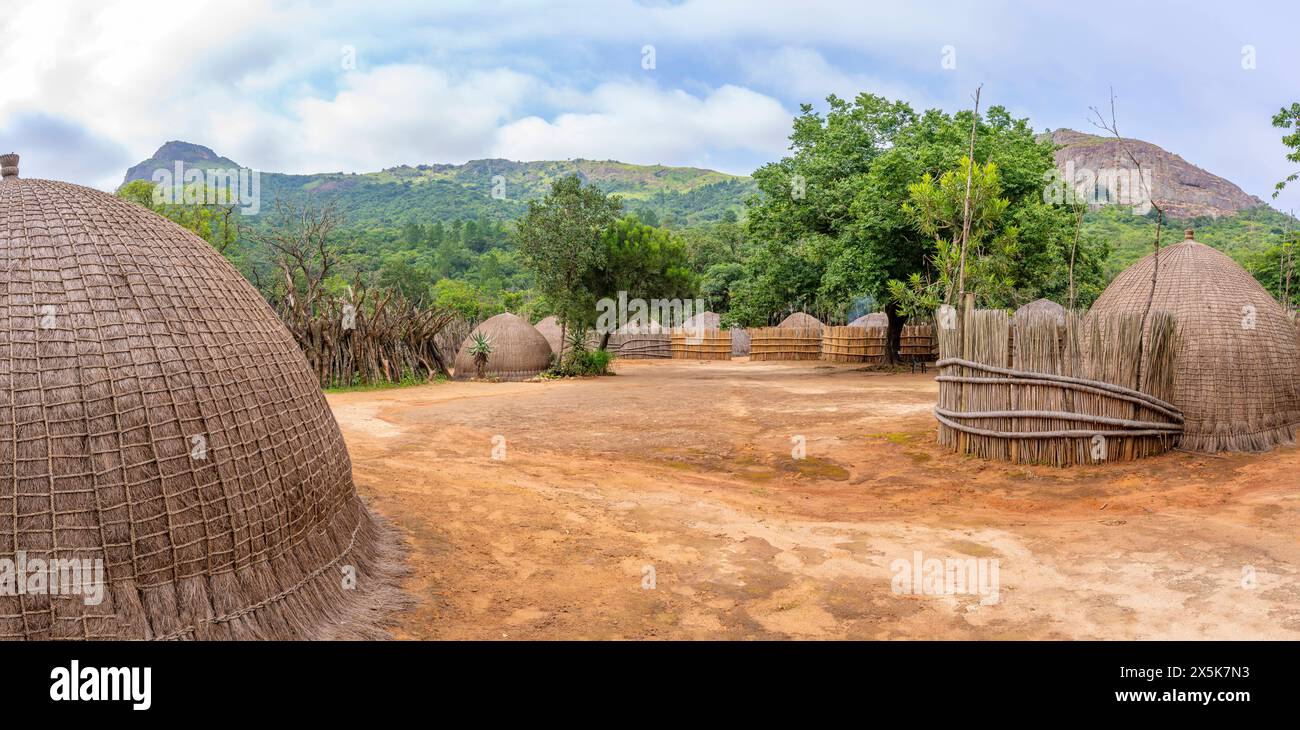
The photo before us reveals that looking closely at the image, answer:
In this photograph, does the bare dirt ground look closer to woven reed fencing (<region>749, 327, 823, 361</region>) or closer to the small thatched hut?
woven reed fencing (<region>749, 327, 823, 361</region>)

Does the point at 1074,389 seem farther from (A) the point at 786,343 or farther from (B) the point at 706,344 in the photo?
(B) the point at 706,344

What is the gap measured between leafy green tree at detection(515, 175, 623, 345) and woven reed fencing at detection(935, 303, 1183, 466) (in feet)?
51.3

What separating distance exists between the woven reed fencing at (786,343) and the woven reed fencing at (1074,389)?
24.1 meters

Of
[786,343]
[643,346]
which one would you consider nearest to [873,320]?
[786,343]

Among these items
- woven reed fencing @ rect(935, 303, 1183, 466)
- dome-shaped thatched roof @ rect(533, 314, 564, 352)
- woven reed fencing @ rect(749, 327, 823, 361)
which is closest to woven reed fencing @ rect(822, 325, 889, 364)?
woven reed fencing @ rect(749, 327, 823, 361)

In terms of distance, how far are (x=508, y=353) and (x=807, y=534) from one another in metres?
17.5

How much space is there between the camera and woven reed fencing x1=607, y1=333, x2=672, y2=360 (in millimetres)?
35438

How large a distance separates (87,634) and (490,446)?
708cm

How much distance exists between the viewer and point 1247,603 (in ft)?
14.4

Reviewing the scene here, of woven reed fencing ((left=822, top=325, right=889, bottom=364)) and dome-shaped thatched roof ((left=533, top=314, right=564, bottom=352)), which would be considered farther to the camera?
woven reed fencing ((left=822, top=325, right=889, bottom=364))

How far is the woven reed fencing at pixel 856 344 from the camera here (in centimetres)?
2952

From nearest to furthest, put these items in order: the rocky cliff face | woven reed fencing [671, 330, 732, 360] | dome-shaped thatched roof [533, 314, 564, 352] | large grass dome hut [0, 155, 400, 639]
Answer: large grass dome hut [0, 155, 400, 639] → dome-shaped thatched roof [533, 314, 564, 352] → woven reed fencing [671, 330, 732, 360] → the rocky cliff face

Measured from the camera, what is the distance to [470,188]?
3839 inches

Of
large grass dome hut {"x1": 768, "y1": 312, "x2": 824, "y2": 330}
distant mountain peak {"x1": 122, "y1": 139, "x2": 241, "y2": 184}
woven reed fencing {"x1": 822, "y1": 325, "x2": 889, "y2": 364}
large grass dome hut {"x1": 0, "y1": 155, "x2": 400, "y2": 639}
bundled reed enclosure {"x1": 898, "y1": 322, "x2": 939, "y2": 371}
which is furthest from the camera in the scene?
distant mountain peak {"x1": 122, "y1": 139, "x2": 241, "y2": 184}
